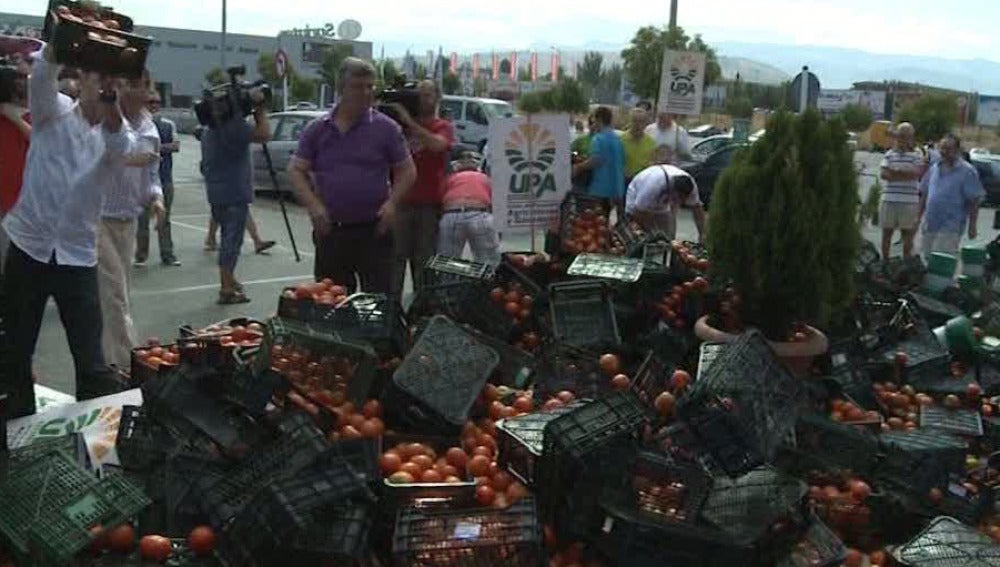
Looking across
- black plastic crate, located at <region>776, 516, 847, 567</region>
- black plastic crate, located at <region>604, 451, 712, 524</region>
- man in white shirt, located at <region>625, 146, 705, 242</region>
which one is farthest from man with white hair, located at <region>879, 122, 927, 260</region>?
black plastic crate, located at <region>604, 451, 712, 524</region>

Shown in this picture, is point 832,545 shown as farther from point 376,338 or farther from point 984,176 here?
point 984,176

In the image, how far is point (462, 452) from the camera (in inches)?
133

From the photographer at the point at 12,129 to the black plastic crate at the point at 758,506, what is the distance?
377 cm

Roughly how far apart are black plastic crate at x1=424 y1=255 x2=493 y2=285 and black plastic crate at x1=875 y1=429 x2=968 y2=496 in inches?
83.4

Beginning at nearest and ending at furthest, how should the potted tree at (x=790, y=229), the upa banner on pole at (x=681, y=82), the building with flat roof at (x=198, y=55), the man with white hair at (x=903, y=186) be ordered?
1. the potted tree at (x=790, y=229)
2. the upa banner on pole at (x=681, y=82)
3. the man with white hair at (x=903, y=186)
4. the building with flat roof at (x=198, y=55)

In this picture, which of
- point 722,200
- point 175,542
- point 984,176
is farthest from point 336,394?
point 984,176

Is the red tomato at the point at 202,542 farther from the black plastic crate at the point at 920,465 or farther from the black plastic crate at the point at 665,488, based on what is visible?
the black plastic crate at the point at 920,465

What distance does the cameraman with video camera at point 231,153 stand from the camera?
785 centimetres

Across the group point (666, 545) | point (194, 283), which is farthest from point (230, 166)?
point (666, 545)

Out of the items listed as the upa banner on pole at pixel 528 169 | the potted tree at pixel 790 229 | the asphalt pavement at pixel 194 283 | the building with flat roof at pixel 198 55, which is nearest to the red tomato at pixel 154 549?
the potted tree at pixel 790 229

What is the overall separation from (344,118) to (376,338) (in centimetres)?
206

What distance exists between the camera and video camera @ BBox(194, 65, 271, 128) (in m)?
7.74

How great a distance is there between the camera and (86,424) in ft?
12.2

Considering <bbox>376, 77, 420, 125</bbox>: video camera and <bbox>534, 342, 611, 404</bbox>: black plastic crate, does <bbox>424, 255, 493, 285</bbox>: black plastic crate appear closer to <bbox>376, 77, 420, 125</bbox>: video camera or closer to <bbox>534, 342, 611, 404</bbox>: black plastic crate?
<bbox>534, 342, 611, 404</bbox>: black plastic crate
